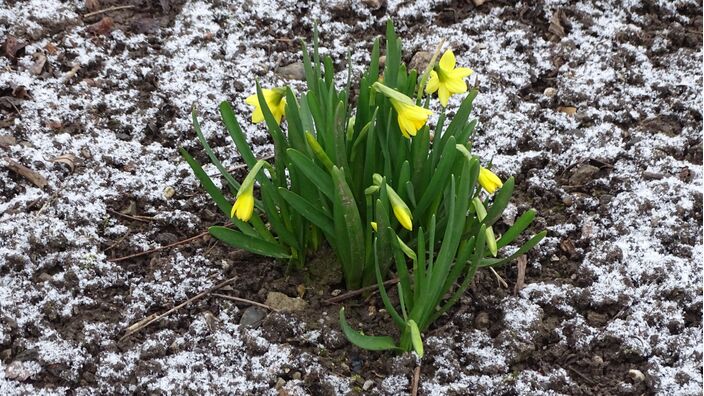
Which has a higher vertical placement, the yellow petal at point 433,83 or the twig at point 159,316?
the yellow petal at point 433,83

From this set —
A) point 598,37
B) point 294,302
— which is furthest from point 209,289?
point 598,37

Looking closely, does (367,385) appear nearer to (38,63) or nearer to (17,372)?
(17,372)

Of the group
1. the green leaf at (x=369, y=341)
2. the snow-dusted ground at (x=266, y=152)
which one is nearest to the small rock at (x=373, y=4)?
the snow-dusted ground at (x=266, y=152)

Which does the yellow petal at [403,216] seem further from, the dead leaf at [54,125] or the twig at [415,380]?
the dead leaf at [54,125]

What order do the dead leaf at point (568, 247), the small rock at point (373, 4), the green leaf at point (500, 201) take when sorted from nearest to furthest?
the green leaf at point (500, 201) → the dead leaf at point (568, 247) → the small rock at point (373, 4)

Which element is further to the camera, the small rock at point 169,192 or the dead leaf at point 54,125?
the dead leaf at point 54,125

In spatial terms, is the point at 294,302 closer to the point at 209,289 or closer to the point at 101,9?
the point at 209,289

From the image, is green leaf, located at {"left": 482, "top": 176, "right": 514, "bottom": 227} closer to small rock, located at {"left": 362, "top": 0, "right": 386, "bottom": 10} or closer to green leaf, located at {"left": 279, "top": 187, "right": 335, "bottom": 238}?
green leaf, located at {"left": 279, "top": 187, "right": 335, "bottom": 238}
